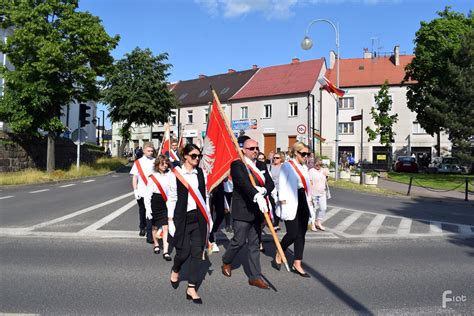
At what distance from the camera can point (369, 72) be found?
184 ft

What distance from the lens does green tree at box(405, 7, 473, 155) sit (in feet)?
90.8

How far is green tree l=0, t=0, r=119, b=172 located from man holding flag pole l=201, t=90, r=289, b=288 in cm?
1789

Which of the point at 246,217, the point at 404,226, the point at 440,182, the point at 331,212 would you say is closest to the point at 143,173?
the point at 246,217

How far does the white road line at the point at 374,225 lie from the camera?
9.46 meters

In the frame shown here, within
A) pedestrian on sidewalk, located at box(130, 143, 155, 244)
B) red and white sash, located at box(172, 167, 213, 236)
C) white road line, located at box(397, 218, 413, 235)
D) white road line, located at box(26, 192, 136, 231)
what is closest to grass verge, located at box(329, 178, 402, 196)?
white road line, located at box(397, 218, 413, 235)

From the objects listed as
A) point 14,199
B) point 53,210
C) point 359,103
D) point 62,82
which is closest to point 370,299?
point 53,210

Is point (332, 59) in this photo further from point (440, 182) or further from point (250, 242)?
point (250, 242)

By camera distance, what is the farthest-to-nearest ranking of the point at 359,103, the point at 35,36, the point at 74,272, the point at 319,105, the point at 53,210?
the point at 359,103 < the point at 319,105 < the point at 35,36 < the point at 53,210 < the point at 74,272

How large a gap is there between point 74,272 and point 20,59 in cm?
1992

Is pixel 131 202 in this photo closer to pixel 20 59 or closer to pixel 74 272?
pixel 74 272

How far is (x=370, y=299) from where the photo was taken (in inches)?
197

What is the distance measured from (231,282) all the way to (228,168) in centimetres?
146

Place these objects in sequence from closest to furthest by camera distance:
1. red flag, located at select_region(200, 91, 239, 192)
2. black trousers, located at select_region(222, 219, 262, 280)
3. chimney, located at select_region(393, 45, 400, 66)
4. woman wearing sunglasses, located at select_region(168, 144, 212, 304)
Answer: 1. woman wearing sunglasses, located at select_region(168, 144, 212, 304)
2. black trousers, located at select_region(222, 219, 262, 280)
3. red flag, located at select_region(200, 91, 239, 192)
4. chimney, located at select_region(393, 45, 400, 66)

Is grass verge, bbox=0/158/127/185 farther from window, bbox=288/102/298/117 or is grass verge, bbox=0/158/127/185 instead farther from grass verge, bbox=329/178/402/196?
window, bbox=288/102/298/117
